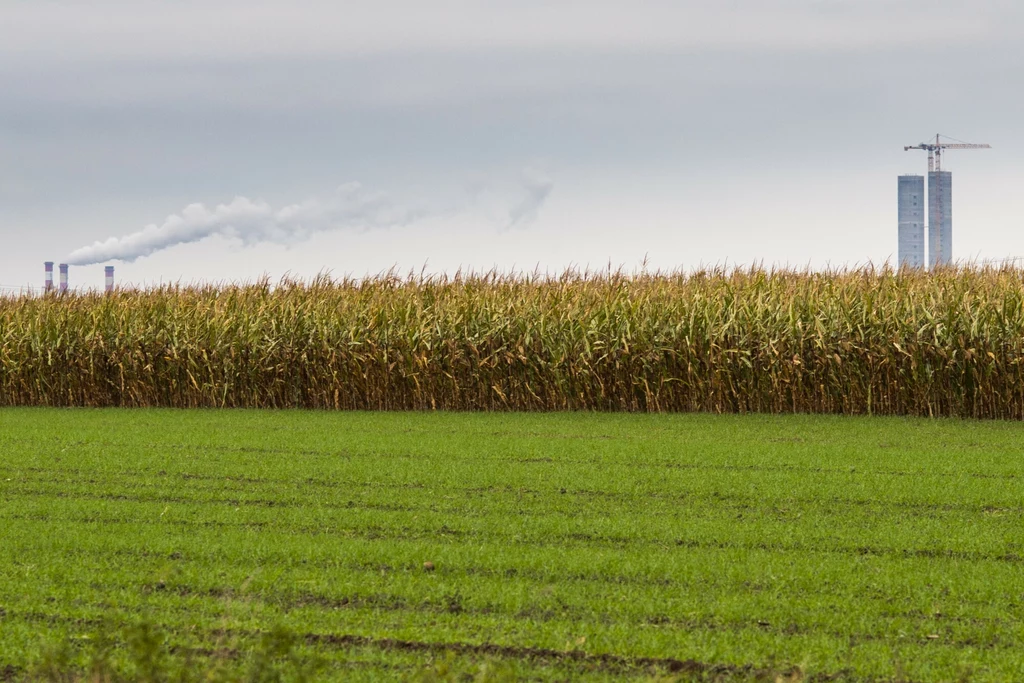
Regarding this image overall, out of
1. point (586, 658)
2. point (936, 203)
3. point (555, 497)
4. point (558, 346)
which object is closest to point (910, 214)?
point (936, 203)

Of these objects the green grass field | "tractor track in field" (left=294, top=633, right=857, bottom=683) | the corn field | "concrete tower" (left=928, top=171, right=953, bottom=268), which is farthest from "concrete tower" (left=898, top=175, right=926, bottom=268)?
"tractor track in field" (left=294, top=633, right=857, bottom=683)

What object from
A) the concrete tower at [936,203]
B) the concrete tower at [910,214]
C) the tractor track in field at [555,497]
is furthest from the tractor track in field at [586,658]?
the concrete tower at [910,214]

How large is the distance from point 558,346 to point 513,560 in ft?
29.2

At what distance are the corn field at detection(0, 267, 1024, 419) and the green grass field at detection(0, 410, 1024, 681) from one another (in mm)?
3201

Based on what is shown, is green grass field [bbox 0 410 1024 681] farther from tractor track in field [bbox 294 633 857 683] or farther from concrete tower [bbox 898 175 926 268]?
concrete tower [bbox 898 175 926 268]

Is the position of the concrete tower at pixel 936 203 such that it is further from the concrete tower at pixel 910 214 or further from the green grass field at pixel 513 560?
the green grass field at pixel 513 560

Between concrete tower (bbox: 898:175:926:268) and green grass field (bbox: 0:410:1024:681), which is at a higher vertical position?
concrete tower (bbox: 898:175:926:268)

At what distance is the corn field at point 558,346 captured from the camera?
537 inches

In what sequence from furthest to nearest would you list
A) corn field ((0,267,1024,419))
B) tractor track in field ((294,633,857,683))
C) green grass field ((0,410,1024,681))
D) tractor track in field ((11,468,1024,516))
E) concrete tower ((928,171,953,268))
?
concrete tower ((928,171,953,268)) < corn field ((0,267,1024,419)) < tractor track in field ((11,468,1024,516)) < green grass field ((0,410,1024,681)) < tractor track in field ((294,633,857,683))

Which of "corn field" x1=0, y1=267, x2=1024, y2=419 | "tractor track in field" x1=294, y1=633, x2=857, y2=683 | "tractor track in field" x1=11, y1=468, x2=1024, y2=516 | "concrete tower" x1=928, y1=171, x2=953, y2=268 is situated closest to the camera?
"tractor track in field" x1=294, y1=633, x2=857, y2=683

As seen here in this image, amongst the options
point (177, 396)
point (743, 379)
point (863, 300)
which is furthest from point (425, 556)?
point (177, 396)

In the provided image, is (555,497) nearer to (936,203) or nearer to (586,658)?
(586,658)

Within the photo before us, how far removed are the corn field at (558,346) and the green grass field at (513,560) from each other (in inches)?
126

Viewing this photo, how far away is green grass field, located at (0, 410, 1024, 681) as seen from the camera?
14.2 feet
